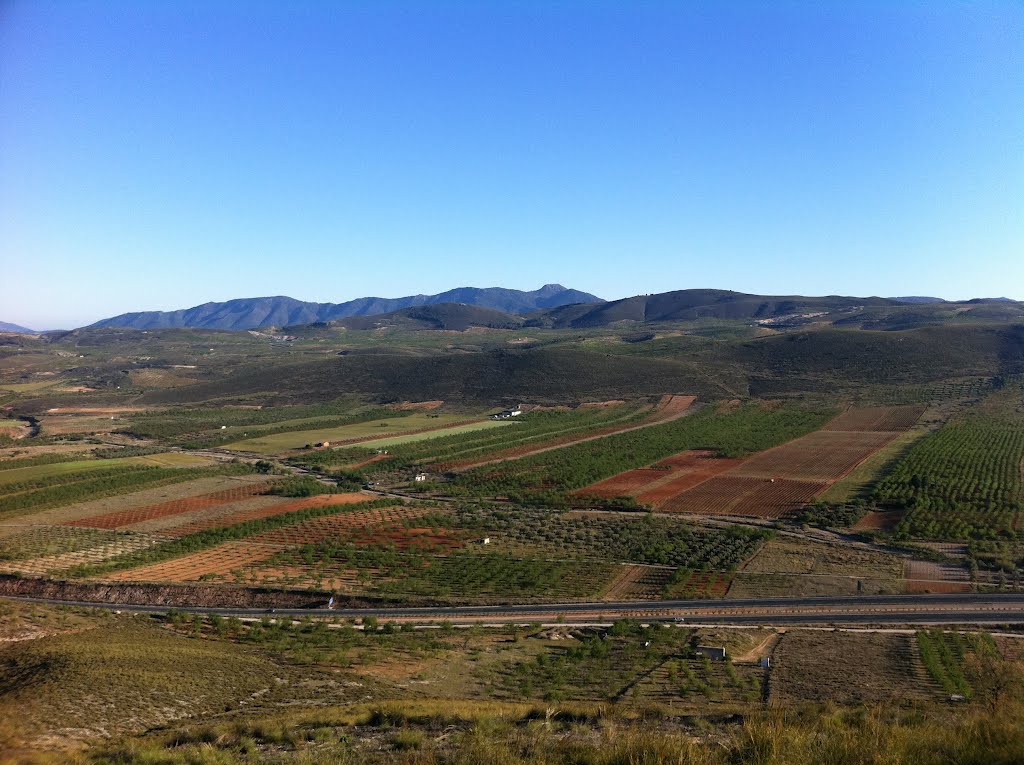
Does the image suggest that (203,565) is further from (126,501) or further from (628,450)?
(628,450)

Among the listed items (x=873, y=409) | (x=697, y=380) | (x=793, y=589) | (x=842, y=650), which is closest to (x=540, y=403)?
(x=697, y=380)

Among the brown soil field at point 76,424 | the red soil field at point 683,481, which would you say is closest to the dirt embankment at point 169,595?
the red soil field at point 683,481

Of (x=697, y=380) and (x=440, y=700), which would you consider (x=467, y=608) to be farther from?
(x=697, y=380)

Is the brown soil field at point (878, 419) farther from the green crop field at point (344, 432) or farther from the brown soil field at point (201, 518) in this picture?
the brown soil field at point (201, 518)

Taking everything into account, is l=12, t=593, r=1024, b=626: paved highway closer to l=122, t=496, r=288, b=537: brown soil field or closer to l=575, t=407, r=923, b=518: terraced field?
l=122, t=496, r=288, b=537: brown soil field

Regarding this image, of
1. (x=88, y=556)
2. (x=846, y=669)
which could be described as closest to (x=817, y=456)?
(x=846, y=669)

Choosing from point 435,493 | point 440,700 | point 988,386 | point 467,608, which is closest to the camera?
point 440,700
